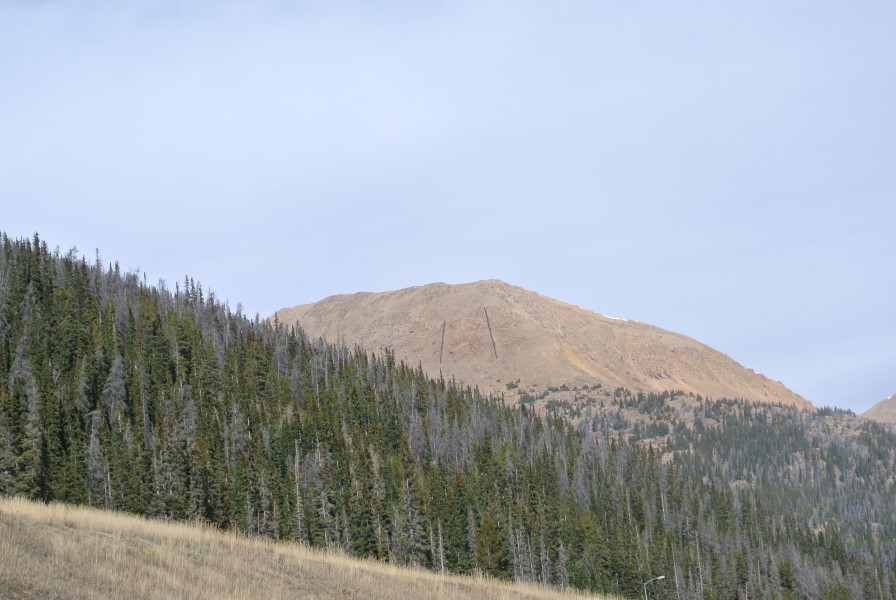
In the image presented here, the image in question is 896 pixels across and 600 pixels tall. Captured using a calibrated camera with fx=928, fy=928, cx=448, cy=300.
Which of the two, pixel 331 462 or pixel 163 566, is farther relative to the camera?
pixel 331 462

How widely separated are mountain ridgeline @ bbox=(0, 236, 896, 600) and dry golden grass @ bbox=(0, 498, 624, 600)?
3975 centimetres

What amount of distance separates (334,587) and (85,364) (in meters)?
84.5

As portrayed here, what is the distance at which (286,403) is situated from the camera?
126m

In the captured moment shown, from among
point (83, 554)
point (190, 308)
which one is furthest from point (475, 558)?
point (190, 308)

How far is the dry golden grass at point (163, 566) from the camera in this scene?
22.9m

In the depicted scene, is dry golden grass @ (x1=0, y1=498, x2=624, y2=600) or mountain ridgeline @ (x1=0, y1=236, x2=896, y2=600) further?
mountain ridgeline @ (x1=0, y1=236, x2=896, y2=600)

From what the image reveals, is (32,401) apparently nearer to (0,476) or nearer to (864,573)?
(0,476)

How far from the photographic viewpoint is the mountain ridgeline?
8200 cm

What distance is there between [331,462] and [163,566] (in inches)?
3185

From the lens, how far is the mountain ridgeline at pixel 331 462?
8200 centimetres

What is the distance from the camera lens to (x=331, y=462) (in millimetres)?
107438

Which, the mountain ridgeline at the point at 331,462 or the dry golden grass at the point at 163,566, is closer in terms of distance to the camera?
the dry golden grass at the point at 163,566

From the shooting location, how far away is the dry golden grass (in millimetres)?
22906

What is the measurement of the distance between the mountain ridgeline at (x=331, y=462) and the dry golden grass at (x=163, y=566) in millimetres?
39745
